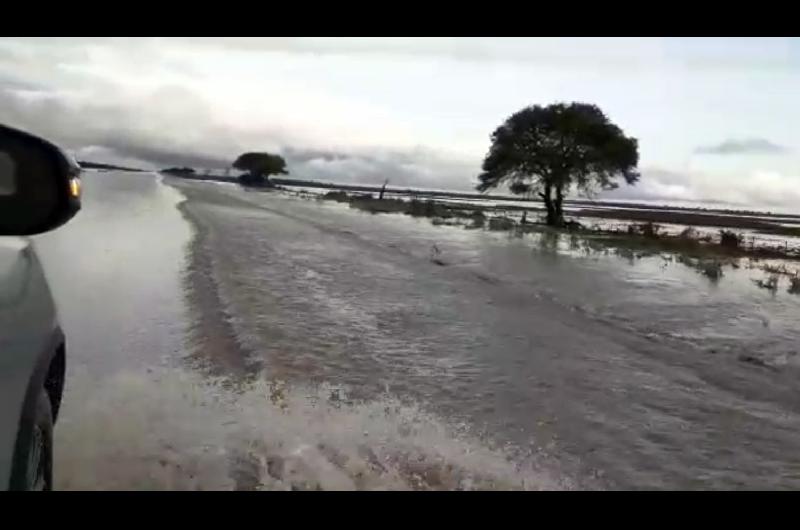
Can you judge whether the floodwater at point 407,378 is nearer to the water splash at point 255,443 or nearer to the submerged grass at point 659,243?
the water splash at point 255,443

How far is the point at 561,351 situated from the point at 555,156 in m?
26.7

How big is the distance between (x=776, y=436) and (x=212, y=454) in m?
3.71

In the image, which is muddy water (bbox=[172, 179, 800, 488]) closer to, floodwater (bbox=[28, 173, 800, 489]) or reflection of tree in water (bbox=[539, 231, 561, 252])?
floodwater (bbox=[28, 173, 800, 489])

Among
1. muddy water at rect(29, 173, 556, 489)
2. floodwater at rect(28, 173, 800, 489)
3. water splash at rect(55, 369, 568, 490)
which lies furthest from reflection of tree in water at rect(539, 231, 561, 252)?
water splash at rect(55, 369, 568, 490)

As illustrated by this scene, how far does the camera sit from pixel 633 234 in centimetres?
2783

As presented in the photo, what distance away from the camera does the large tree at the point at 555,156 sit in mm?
31828

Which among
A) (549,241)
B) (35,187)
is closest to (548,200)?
(549,241)

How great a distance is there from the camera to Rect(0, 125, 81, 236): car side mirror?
185 centimetres

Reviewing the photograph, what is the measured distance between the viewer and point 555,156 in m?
33.5

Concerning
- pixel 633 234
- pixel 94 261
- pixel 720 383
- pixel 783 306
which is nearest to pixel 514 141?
pixel 633 234

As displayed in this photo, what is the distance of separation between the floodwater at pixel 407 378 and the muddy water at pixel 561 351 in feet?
0.10

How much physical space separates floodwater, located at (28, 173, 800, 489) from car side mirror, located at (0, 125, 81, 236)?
90.3 inches

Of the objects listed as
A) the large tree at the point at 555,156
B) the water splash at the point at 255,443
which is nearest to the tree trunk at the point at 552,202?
the large tree at the point at 555,156
